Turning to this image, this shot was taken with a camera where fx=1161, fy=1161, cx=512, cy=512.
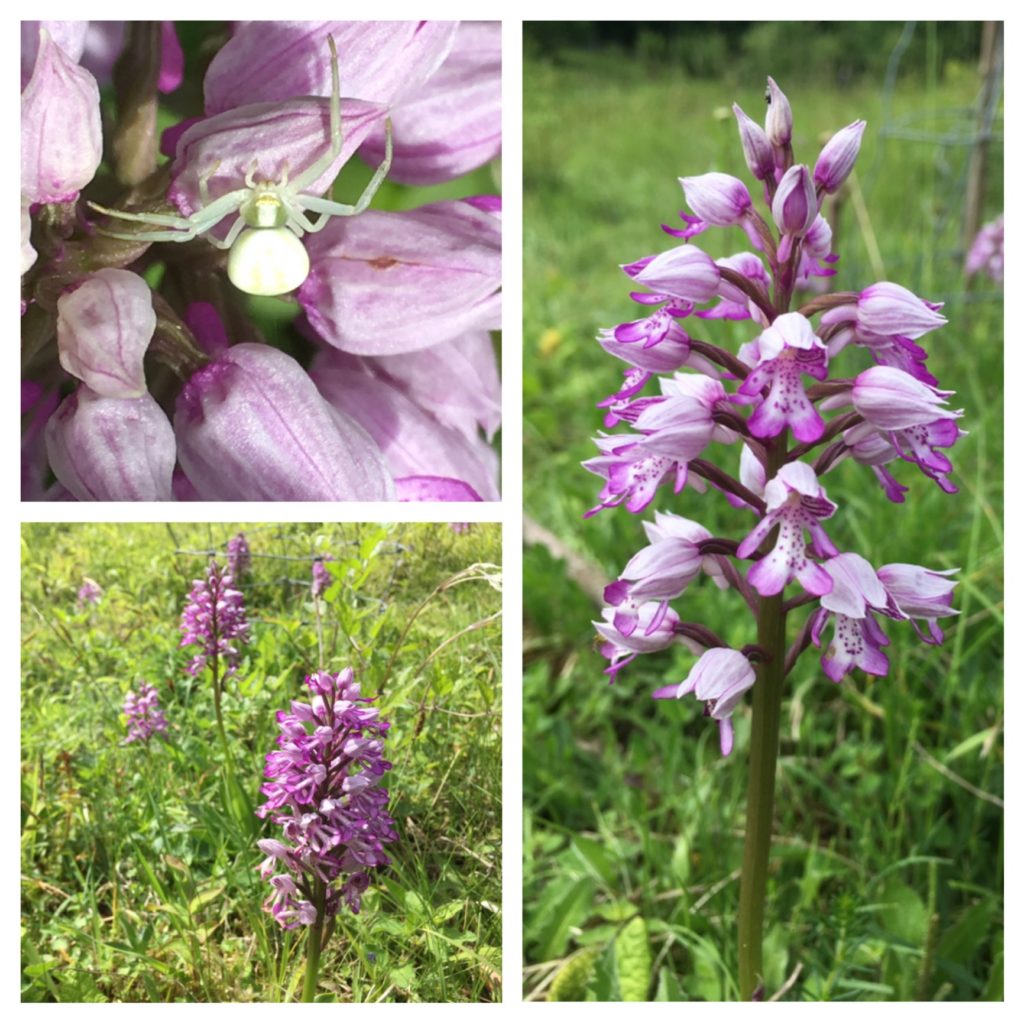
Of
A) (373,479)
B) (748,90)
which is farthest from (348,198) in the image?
(748,90)

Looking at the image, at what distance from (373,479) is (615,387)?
0.87 meters

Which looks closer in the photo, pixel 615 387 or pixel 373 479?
pixel 373 479

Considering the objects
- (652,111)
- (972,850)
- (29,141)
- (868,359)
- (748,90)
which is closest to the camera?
(29,141)

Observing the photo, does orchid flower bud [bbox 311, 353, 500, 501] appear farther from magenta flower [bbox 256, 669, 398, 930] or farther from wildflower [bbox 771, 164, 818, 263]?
wildflower [bbox 771, 164, 818, 263]

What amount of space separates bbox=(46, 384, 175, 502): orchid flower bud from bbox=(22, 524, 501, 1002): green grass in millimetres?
46

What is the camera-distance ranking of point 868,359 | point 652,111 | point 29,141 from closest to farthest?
point 29,141, point 868,359, point 652,111

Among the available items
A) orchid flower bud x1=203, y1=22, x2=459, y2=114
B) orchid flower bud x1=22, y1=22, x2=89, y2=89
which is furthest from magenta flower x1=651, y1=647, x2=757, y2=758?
orchid flower bud x1=22, y1=22, x2=89, y2=89

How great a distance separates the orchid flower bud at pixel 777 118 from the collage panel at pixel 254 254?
321 millimetres

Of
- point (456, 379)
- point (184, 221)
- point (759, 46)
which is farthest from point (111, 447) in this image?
point (759, 46)

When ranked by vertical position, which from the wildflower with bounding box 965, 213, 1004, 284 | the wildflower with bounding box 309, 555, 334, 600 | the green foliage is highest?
→ the green foliage

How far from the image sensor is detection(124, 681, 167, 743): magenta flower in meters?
1.11
